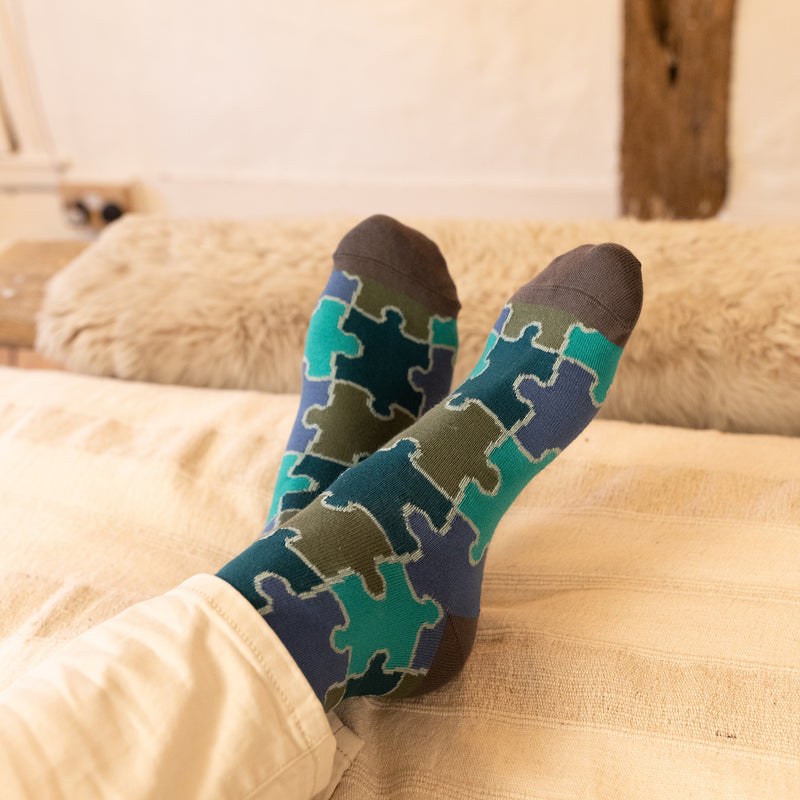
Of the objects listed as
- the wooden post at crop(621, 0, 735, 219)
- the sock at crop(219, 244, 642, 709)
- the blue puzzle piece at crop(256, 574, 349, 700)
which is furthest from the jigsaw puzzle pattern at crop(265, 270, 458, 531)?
the wooden post at crop(621, 0, 735, 219)

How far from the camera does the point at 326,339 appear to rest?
797mm

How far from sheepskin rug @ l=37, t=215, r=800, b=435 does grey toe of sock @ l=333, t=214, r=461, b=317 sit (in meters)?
0.06

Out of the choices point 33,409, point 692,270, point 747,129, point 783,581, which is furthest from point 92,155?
point 783,581

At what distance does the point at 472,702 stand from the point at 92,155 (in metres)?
1.96

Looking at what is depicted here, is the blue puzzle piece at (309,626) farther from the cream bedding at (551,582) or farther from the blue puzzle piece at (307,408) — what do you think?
the blue puzzle piece at (307,408)

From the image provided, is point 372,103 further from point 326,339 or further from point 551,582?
point 551,582

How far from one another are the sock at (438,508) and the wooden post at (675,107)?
0.88 metres

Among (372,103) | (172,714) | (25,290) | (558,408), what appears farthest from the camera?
(372,103)

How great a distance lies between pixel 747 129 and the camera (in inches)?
56.9

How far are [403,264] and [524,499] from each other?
29 cm

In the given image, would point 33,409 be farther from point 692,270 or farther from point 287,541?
point 692,270

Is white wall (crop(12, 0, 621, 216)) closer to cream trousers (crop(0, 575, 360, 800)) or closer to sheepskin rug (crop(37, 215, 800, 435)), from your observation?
sheepskin rug (crop(37, 215, 800, 435))

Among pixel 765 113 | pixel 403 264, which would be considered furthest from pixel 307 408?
pixel 765 113

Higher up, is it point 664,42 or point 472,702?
point 664,42
